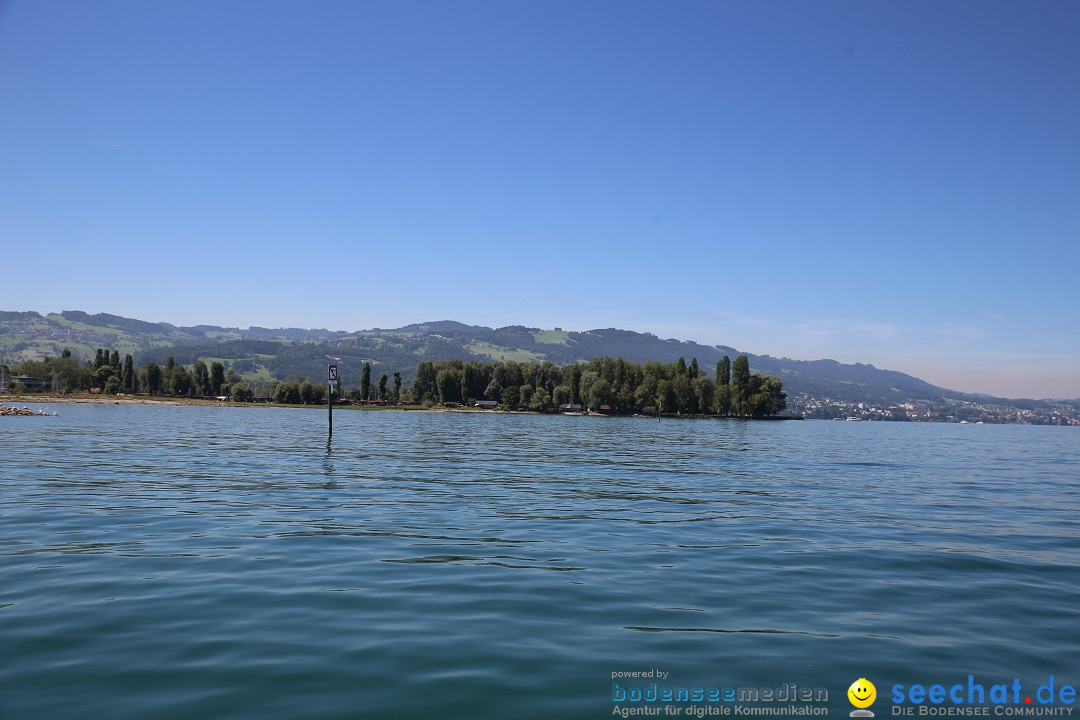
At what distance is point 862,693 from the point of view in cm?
844

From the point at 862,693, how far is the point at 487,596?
5.81m

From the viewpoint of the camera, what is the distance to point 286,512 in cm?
2031

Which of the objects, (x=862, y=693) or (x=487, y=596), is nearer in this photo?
(x=862, y=693)

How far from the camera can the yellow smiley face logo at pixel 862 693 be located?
8.21 m

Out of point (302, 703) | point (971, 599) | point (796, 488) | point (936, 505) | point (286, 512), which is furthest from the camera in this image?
point (796, 488)

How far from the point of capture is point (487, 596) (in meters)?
12.0

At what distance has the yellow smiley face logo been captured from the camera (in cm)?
821

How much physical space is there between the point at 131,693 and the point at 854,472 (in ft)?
127

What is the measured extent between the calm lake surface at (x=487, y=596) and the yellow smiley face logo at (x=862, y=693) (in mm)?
127

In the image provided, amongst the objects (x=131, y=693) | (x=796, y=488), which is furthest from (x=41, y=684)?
(x=796, y=488)

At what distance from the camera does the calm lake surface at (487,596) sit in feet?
27.1

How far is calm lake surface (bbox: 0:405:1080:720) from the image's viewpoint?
8273mm

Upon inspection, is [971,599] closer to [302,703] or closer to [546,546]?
[546,546]

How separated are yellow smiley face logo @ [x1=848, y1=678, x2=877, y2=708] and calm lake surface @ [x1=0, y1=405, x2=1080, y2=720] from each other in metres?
0.13
